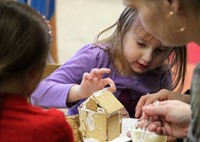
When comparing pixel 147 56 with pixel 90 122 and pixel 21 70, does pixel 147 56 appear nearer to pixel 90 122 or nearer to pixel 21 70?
pixel 90 122

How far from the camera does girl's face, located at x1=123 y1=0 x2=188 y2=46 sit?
68 centimetres

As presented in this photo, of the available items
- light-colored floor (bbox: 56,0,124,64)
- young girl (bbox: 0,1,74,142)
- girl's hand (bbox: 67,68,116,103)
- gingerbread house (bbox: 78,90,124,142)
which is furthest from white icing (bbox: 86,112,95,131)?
light-colored floor (bbox: 56,0,124,64)

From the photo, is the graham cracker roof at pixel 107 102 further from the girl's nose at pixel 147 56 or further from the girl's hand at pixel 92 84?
the girl's nose at pixel 147 56

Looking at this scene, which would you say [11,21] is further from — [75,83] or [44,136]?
[75,83]

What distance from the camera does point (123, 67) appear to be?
4.40 feet

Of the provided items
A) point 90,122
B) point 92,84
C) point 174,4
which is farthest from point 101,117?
point 174,4

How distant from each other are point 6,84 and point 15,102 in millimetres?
38

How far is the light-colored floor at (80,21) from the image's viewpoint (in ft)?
12.7

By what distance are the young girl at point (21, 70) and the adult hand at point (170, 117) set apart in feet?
1.07

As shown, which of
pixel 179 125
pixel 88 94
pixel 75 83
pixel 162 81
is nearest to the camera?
pixel 179 125

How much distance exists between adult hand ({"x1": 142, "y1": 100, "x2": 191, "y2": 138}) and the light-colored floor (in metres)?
2.46

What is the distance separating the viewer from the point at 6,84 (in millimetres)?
747

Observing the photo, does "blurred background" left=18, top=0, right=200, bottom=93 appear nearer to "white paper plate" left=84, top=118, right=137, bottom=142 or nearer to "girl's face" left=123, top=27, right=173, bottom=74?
"girl's face" left=123, top=27, right=173, bottom=74

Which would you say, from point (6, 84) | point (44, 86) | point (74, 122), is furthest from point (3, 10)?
point (44, 86)
